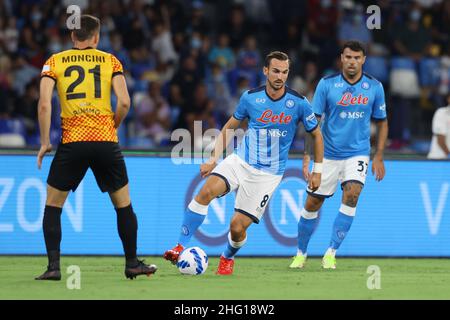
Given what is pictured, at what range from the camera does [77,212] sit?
1302 centimetres

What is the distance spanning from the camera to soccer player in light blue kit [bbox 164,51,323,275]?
1055cm

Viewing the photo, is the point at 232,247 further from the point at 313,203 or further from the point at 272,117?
the point at 313,203

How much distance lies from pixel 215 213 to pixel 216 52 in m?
6.02

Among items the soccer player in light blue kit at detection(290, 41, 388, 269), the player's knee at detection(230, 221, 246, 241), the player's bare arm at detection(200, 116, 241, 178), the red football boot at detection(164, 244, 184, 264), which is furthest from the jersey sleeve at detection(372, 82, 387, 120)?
the red football boot at detection(164, 244, 184, 264)

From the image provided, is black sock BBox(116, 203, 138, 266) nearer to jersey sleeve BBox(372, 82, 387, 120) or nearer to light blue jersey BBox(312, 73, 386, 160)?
light blue jersey BBox(312, 73, 386, 160)

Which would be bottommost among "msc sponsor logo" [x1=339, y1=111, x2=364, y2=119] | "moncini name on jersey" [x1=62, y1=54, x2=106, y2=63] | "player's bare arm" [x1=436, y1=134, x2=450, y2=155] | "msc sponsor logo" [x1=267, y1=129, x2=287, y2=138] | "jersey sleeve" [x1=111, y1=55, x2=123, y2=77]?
"player's bare arm" [x1=436, y1=134, x2=450, y2=155]

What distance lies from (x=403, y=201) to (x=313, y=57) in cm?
582

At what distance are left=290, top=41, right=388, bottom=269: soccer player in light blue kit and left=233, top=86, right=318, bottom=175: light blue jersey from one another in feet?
2.23

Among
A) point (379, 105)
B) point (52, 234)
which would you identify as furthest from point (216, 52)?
point (52, 234)

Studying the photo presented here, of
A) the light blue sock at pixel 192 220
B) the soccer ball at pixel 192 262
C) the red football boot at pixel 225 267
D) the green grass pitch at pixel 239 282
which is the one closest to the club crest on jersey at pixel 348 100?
the green grass pitch at pixel 239 282

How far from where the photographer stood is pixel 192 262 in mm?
10227

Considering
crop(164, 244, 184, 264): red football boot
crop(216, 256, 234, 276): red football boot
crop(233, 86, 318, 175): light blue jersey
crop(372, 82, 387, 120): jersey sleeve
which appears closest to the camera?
crop(164, 244, 184, 264): red football boot

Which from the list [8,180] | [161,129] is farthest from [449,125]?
[8,180]

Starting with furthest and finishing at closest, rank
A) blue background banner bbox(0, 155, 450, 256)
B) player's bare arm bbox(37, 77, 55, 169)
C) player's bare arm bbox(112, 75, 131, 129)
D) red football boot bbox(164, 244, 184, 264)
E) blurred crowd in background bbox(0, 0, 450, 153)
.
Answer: blurred crowd in background bbox(0, 0, 450, 153), blue background banner bbox(0, 155, 450, 256), red football boot bbox(164, 244, 184, 264), player's bare arm bbox(112, 75, 131, 129), player's bare arm bbox(37, 77, 55, 169)
